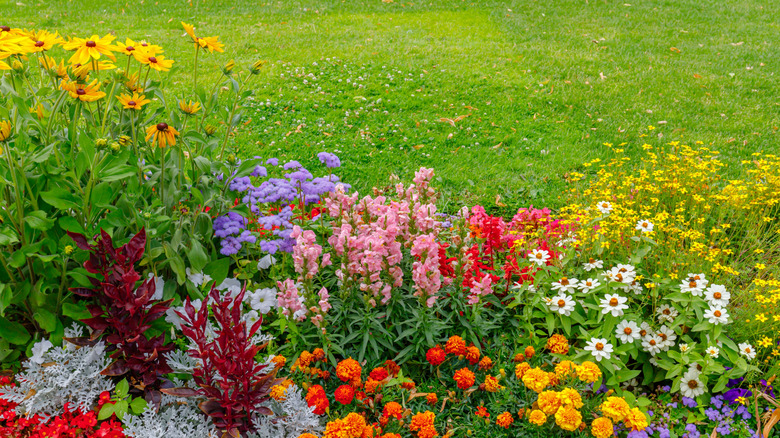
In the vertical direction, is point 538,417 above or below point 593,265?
below

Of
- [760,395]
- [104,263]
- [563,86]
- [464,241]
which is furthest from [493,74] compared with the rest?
[104,263]

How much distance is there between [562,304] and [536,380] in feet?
1.56

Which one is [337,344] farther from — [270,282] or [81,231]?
[81,231]

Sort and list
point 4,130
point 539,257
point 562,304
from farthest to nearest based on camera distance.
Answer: point 539,257 < point 562,304 < point 4,130

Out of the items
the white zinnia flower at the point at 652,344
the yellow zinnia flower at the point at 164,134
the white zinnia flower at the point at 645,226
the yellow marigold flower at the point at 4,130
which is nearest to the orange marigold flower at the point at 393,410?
the white zinnia flower at the point at 652,344

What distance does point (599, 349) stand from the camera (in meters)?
2.48

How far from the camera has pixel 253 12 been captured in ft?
32.6

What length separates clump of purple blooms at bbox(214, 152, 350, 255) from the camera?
9.23 feet

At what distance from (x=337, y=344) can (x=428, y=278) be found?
508 millimetres

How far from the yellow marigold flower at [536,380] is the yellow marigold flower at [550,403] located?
59 millimetres

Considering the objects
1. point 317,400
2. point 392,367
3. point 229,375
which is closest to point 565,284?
point 392,367

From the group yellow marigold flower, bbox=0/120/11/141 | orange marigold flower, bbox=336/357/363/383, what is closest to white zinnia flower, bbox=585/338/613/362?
orange marigold flower, bbox=336/357/363/383

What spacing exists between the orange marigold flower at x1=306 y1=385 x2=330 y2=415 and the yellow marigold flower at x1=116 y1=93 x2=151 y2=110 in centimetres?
135

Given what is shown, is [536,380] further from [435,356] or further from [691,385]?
[691,385]
